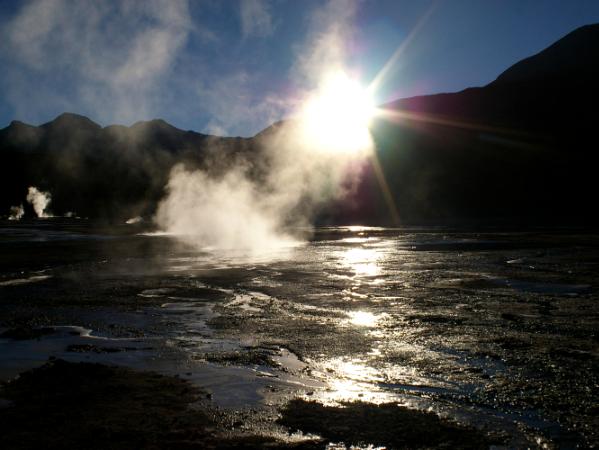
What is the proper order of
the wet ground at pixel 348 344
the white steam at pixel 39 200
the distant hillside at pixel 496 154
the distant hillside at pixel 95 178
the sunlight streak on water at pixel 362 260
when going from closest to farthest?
the wet ground at pixel 348 344, the sunlight streak on water at pixel 362 260, the distant hillside at pixel 496 154, the white steam at pixel 39 200, the distant hillside at pixel 95 178

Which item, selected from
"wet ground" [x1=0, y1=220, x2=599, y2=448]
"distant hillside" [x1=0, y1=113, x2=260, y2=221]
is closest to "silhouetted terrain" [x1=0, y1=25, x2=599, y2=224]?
"distant hillside" [x1=0, y1=113, x2=260, y2=221]

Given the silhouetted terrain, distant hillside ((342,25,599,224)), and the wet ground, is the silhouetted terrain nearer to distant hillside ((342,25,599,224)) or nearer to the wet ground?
distant hillside ((342,25,599,224))

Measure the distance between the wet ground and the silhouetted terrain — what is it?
61645 millimetres

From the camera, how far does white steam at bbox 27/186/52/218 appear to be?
372 ft

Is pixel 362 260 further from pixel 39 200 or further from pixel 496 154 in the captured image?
pixel 39 200

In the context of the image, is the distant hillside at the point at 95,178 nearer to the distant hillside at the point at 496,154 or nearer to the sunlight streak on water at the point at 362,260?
the distant hillside at the point at 496,154

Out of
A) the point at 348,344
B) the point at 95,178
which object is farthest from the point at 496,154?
the point at 348,344

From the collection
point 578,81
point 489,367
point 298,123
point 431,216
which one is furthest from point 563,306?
point 298,123

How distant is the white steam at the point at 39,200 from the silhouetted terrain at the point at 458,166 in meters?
2.06

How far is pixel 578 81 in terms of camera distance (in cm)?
11556

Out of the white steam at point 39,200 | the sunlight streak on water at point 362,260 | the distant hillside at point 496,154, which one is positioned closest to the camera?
the sunlight streak on water at point 362,260

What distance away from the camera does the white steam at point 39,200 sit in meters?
113

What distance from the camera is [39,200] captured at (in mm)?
116062

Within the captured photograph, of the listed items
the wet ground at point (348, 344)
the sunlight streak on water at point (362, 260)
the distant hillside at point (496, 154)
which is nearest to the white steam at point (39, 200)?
the distant hillside at point (496, 154)
